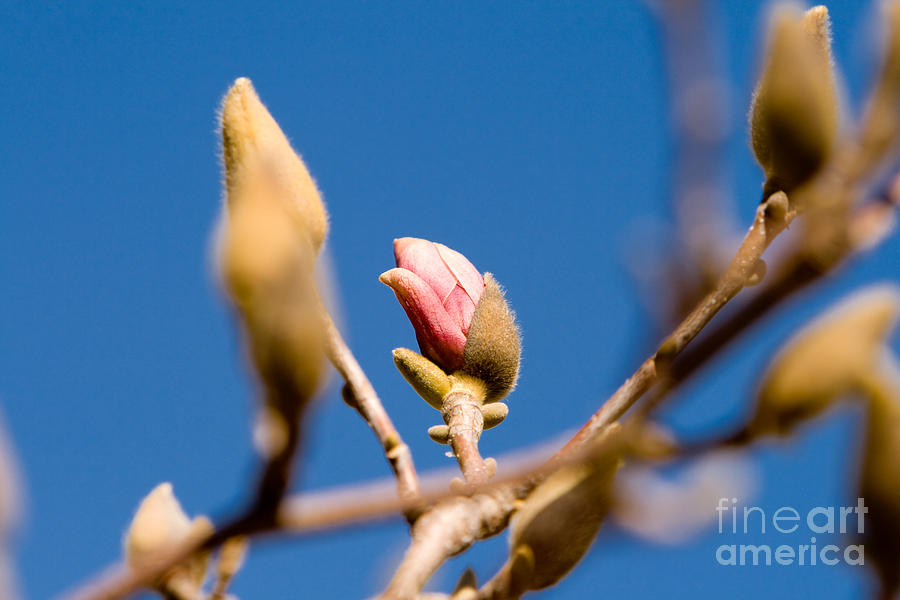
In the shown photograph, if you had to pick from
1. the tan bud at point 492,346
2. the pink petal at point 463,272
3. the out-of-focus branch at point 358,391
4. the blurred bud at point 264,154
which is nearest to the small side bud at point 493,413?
the tan bud at point 492,346

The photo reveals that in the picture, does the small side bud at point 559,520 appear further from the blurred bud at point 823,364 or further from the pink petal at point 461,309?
the pink petal at point 461,309

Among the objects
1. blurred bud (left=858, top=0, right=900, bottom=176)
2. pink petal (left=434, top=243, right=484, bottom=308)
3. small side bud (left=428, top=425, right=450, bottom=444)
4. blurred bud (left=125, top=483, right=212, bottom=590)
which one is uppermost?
pink petal (left=434, top=243, right=484, bottom=308)

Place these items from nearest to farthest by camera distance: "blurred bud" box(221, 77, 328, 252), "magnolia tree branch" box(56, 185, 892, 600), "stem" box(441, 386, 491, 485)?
"magnolia tree branch" box(56, 185, 892, 600)
"blurred bud" box(221, 77, 328, 252)
"stem" box(441, 386, 491, 485)

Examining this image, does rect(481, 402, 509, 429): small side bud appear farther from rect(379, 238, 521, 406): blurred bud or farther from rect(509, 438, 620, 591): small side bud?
rect(509, 438, 620, 591): small side bud

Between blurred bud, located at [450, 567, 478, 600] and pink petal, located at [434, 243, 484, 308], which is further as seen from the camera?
pink petal, located at [434, 243, 484, 308]

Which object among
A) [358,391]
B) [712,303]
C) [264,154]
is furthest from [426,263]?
[712,303]

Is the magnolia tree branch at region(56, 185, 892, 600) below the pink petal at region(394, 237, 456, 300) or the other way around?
below

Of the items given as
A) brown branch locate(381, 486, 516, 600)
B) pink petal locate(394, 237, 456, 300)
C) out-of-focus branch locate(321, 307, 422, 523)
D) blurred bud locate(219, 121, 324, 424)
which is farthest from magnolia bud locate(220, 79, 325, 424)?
pink petal locate(394, 237, 456, 300)
